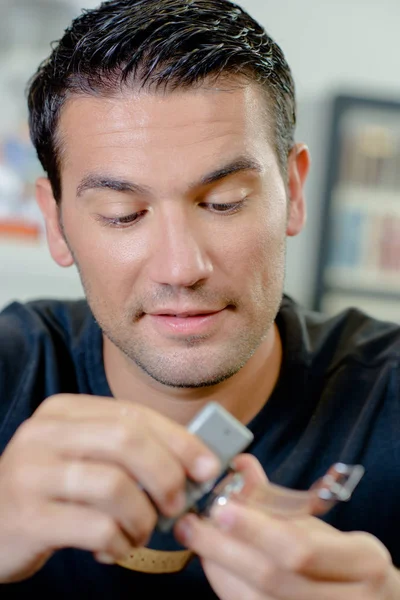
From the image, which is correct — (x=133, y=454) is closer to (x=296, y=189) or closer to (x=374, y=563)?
(x=374, y=563)

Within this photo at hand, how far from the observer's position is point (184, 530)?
2.05 feet

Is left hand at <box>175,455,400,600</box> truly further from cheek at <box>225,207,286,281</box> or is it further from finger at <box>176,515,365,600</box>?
cheek at <box>225,207,286,281</box>

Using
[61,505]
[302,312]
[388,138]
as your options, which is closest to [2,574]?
[61,505]

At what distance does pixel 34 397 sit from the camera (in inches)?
45.3

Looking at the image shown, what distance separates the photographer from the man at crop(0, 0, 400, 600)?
94 centimetres

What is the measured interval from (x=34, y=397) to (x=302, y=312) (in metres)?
0.51

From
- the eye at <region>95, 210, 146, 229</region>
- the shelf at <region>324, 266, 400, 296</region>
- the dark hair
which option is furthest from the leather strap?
the shelf at <region>324, 266, 400, 296</region>

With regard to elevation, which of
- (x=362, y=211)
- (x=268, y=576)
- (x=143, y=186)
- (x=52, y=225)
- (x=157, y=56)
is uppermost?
(x=157, y=56)

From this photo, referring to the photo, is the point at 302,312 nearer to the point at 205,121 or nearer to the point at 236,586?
the point at 205,121

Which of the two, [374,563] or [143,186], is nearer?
[374,563]

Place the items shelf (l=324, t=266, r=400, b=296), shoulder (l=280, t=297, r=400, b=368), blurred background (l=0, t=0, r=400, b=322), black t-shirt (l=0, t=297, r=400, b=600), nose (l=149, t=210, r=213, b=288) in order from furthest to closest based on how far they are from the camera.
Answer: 1. shelf (l=324, t=266, r=400, b=296)
2. blurred background (l=0, t=0, r=400, b=322)
3. shoulder (l=280, t=297, r=400, b=368)
4. black t-shirt (l=0, t=297, r=400, b=600)
5. nose (l=149, t=210, r=213, b=288)

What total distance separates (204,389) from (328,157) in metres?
1.70

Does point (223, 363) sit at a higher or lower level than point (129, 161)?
lower

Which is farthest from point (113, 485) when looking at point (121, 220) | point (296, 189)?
point (296, 189)
